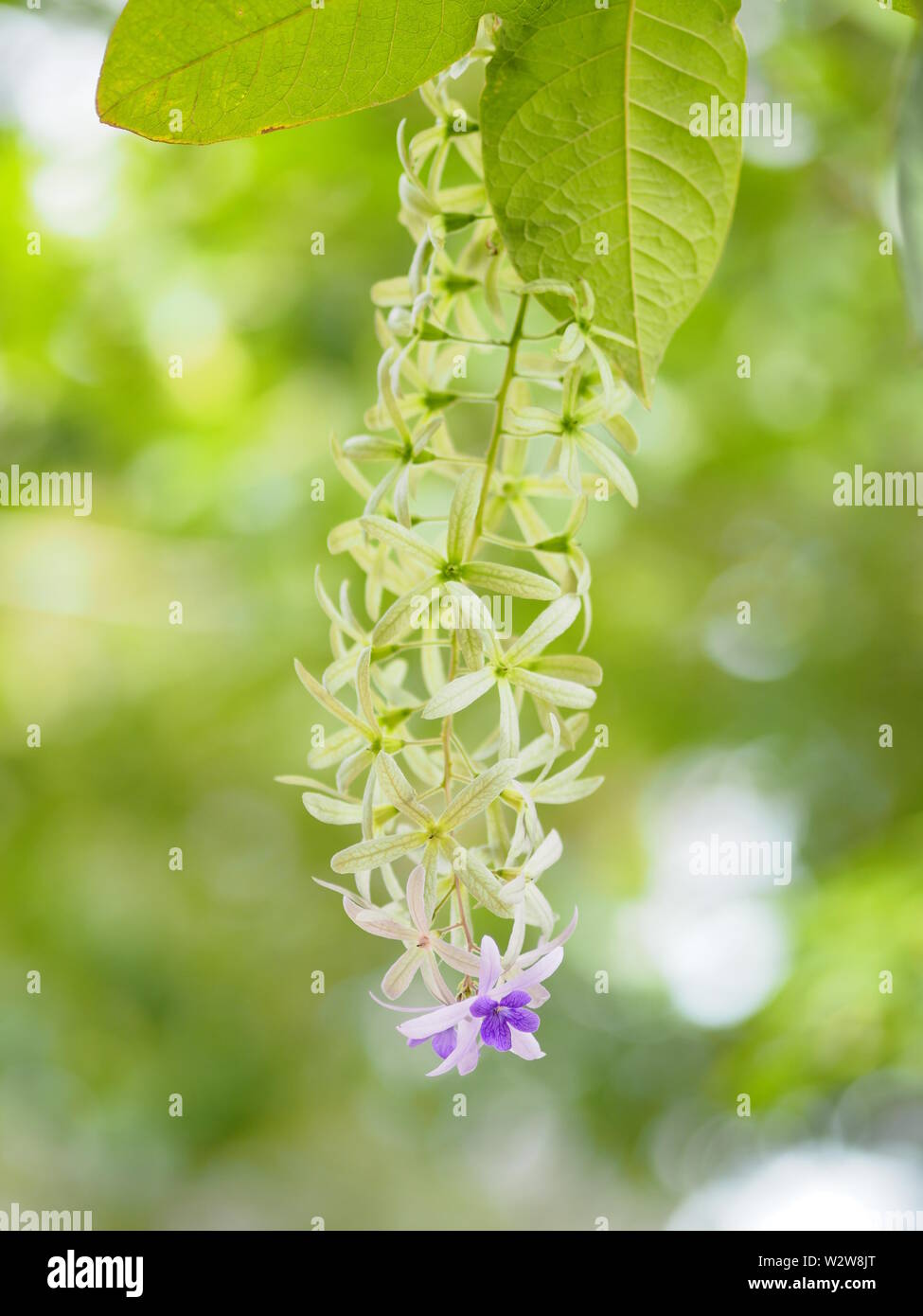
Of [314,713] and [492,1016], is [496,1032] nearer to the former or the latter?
[492,1016]

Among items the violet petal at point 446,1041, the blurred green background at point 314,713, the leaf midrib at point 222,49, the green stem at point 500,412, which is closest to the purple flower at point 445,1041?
the violet petal at point 446,1041

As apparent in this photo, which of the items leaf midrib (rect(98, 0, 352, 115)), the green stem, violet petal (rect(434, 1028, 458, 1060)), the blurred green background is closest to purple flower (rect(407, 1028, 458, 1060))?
violet petal (rect(434, 1028, 458, 1060))

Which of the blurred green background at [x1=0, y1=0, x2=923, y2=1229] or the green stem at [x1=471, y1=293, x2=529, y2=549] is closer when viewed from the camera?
the green stem at [x1=471, y1=293, x2=529, y2=549]

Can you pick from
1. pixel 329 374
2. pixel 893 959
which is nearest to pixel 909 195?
pixel 893 959

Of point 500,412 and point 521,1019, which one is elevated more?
point 500,412

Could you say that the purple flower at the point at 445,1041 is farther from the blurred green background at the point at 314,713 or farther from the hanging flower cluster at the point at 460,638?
the blurred green background at the point at 314,713

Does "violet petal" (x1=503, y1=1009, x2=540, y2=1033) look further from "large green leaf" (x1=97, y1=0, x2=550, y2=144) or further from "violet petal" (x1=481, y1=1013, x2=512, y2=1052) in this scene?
"large green leaf" (x1=97, y1=0, x2=550, y2=144)

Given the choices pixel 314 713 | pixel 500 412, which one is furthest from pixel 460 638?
pixel 314 713
